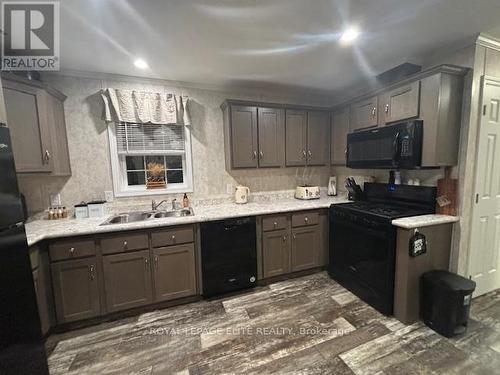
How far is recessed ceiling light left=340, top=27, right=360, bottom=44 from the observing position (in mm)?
1707

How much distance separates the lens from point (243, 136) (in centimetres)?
269

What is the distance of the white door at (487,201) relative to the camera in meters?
1.96

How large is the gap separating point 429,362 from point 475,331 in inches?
26.6

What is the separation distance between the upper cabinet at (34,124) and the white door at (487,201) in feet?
13.2

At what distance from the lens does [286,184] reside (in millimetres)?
3277

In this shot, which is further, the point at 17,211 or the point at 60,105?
the point at 60,105

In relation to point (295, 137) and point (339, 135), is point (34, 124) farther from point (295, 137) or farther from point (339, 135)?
point (339, 135)

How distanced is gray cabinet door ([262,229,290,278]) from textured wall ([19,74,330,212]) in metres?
0.95

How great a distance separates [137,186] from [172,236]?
994 millimetres

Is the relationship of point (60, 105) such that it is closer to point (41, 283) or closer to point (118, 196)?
point (118, 196)

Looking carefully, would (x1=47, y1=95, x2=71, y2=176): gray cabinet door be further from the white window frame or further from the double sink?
the double sink

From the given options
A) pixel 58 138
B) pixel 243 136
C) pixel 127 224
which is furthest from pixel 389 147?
pixel 58 138

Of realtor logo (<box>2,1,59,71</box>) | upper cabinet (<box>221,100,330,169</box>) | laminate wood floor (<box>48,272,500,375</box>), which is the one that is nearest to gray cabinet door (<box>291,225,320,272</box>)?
laminate wood floor (<box>48,272,500,375</box>)

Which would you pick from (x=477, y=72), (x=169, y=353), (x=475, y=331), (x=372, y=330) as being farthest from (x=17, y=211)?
(x=477, y=72)
